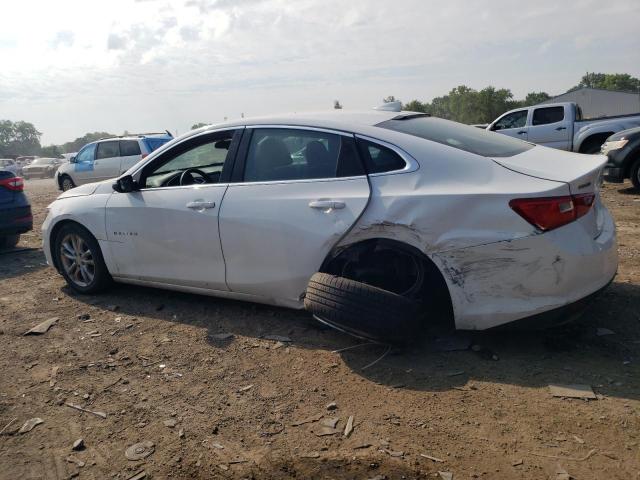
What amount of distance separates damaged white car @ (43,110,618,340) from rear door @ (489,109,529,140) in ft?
39.6

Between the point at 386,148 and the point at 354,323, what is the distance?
47.0 inches

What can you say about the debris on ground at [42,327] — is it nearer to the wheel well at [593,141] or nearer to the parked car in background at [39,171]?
the wheel well at [593,141]

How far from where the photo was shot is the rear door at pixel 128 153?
16.1m

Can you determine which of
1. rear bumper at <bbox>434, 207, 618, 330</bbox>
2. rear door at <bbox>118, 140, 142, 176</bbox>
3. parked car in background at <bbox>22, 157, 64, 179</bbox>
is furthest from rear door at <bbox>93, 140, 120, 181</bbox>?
parked car in background at <bbox>22, 157, 64, 179</bbox>

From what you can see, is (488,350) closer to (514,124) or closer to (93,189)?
(93,189)

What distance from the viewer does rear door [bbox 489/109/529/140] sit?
Answer: 15.5 meters

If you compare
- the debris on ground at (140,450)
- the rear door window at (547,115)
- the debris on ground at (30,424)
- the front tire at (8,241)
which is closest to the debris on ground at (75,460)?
the debris on ground at (140,450)

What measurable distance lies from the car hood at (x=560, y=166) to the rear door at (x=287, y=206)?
3.27ft

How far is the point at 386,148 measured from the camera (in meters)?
3.76

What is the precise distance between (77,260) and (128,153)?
11680mm

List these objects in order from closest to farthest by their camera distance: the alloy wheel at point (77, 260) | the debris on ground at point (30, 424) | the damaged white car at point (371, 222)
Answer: the debris on ground at point (30, 424) < the damaged white car at point (371, 222) < the alloy wheel at point (77, 260)

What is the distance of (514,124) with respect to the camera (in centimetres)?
1587

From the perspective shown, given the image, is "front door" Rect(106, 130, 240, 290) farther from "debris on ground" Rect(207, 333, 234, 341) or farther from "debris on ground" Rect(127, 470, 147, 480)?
"debris on ground" Rect(127, 470, 147, 480)

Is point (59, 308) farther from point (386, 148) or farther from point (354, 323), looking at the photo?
point (386, 148)
